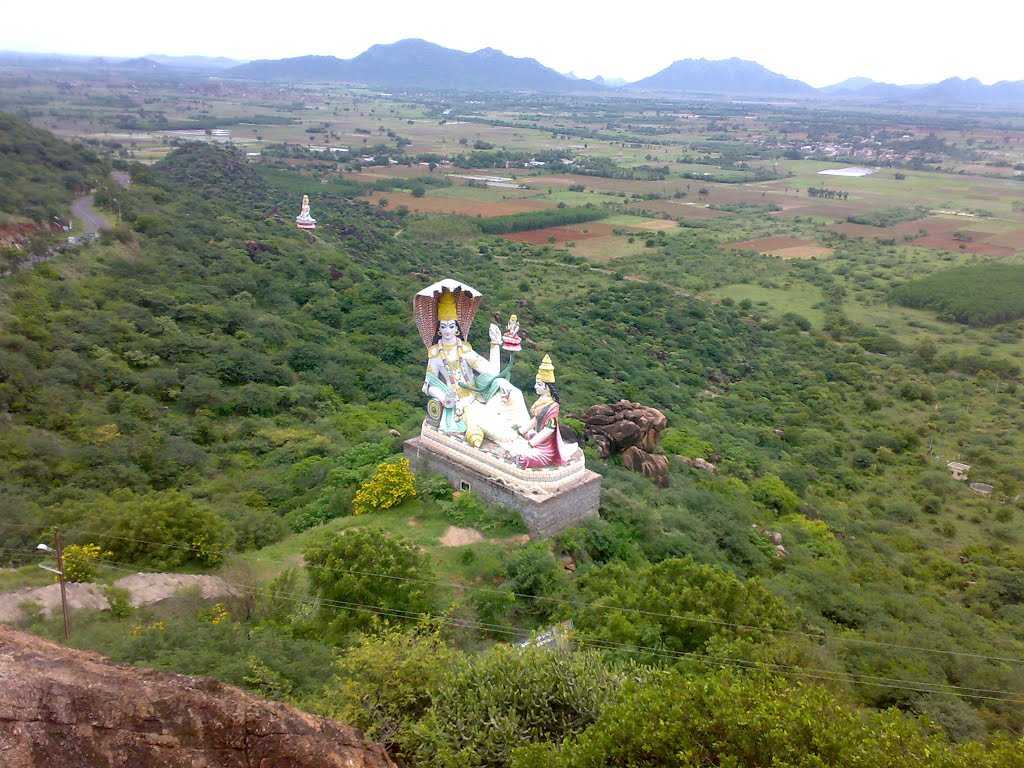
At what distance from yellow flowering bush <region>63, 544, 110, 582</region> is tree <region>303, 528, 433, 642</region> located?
178 inches

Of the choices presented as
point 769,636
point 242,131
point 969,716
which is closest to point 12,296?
point 769,636

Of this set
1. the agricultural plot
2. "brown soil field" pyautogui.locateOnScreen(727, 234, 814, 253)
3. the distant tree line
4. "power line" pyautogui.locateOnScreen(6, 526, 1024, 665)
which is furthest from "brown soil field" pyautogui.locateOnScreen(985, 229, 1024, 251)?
"power line" pyautogui.locateOnScreen(6, 526, 1024, 665)

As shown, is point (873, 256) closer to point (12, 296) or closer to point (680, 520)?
point (680, 520)

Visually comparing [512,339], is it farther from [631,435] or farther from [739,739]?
[739,739]

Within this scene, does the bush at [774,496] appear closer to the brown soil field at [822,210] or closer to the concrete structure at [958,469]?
the concrete structure at [958,469]

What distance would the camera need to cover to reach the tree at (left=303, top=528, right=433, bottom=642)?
46.3ft

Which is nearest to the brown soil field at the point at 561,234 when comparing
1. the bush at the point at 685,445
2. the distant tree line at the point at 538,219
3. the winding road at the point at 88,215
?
the distant tree line at the point at 538,219

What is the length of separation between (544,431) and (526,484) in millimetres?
1469

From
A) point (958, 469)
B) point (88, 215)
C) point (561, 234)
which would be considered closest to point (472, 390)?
point (958, 469)

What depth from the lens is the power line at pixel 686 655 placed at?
12680 mm

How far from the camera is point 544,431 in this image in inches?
741

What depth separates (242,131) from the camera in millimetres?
141750

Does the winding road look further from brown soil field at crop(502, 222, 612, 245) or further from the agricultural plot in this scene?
the agricultural plot

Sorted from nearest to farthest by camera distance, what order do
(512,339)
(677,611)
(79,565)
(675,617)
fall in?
(675,617) < (677,611) < (79,565) < (512,339)
